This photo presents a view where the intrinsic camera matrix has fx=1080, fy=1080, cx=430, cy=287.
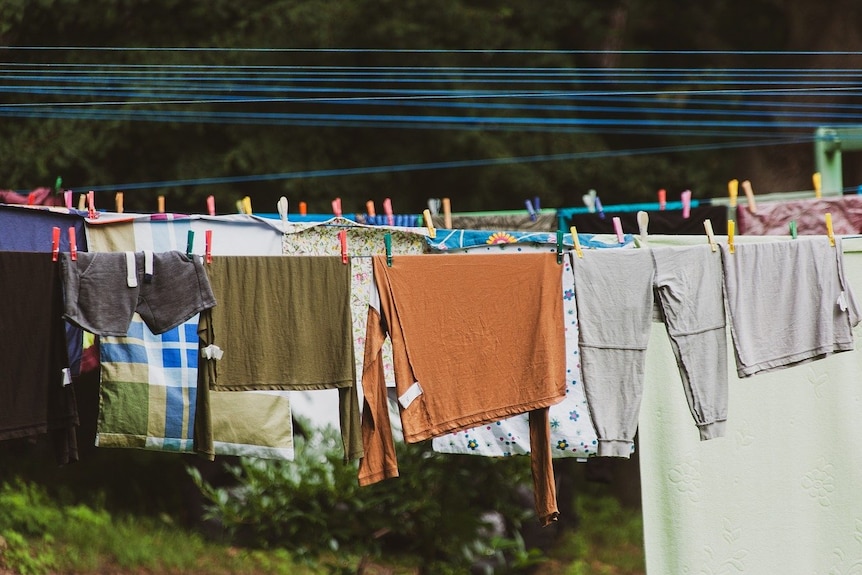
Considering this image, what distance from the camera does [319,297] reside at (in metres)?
3.68

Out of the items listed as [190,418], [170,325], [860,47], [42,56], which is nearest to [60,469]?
[42,56]

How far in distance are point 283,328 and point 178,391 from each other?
0.67 metres

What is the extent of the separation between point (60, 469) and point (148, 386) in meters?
3.36

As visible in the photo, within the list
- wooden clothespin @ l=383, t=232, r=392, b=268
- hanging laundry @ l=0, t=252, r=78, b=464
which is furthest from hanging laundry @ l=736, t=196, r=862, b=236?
hanging laundry @ l=0, t=252, r=78, b=464

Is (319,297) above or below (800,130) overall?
below

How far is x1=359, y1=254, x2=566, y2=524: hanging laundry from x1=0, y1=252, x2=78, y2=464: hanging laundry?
1.00 meters

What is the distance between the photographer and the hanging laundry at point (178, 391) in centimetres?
397

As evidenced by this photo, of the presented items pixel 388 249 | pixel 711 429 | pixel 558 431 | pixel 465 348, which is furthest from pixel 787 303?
pixel 388 249

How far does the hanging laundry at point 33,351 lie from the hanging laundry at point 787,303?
7.58 feet

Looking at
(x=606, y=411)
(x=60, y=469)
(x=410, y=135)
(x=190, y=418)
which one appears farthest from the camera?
(x=410, y=135)

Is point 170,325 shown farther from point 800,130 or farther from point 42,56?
point 800,130

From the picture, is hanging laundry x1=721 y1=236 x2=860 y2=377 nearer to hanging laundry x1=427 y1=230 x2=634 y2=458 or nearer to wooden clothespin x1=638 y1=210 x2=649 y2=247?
wooden clothespin x1=638 y1=210 x2=649 y2=247

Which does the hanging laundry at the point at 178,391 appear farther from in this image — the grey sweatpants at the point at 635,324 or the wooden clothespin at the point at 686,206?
the wooden clothespin at the point at 686,206

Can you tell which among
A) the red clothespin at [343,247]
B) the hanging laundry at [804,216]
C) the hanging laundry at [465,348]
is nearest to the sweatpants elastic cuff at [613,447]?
the hanging laundry at [465,348]
